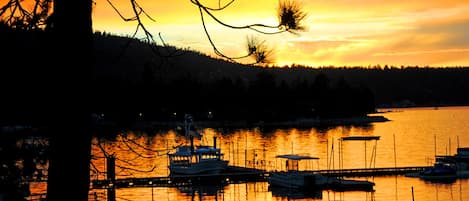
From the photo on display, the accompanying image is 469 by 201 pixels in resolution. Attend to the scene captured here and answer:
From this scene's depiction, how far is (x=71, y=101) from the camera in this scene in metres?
5.31

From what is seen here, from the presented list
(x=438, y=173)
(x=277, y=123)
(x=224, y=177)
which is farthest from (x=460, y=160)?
(x=277, y=123)

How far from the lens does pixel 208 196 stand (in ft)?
133

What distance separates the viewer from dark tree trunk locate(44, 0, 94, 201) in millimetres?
5305

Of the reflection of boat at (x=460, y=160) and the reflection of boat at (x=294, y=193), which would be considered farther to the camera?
the reflection of boat at (x=460, y=160)

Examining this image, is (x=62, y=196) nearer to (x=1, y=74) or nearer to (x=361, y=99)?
(x=1, y=74)

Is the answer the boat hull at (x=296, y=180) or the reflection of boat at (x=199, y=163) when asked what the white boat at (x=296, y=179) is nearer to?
the boat hull at (x=296, y=180)

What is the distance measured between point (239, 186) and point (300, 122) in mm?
91392

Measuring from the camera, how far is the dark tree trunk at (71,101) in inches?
209

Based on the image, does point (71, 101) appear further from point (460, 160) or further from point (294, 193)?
point (460, 160)

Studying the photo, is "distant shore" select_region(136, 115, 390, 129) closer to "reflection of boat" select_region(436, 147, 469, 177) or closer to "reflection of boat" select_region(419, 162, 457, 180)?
"reflection of boat" select_region(436, 147, 469, 177)

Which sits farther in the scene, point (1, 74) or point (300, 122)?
point (300, 122)

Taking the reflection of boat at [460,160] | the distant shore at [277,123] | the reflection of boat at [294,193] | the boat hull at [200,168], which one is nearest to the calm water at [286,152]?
the reflection of boat at [294,193]


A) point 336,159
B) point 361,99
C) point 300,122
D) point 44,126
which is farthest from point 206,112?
point 44,126

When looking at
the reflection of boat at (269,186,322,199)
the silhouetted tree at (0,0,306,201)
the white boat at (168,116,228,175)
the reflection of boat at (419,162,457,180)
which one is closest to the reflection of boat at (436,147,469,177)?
the reflection of boat at (419,162,457,180)
